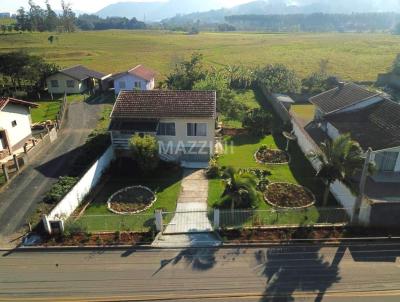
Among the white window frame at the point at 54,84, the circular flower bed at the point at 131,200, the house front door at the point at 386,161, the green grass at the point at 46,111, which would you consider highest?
the white window frame at the point at 54,84

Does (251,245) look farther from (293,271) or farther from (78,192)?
(78,192)

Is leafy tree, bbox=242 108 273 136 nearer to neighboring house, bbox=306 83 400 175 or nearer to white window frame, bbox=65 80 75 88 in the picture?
neighboring house, bbox=306 83 400 175

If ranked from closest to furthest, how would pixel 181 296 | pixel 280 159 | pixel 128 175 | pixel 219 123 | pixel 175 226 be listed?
pixel 181 296, pixel 175 226, pixel 128 175, pixel 280 159, pixel 219 123

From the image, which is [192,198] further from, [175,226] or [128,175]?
[128,175]

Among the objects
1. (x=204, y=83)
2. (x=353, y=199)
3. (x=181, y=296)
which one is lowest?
(x=181, y=296)

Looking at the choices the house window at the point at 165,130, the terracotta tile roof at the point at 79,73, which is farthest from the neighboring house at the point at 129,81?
the house window at the point at 165,130

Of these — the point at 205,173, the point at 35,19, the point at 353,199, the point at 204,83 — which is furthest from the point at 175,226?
the point at 35,19

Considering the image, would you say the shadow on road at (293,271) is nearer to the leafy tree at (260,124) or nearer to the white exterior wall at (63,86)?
the leafy tree at (260,124)

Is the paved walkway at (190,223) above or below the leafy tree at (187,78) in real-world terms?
below
